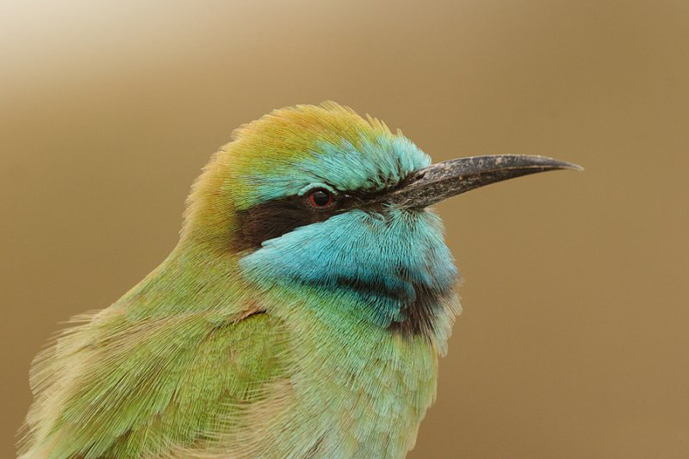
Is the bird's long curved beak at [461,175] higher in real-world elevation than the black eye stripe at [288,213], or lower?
higher

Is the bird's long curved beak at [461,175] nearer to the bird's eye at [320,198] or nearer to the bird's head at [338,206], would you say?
the bird's head at [338,206]

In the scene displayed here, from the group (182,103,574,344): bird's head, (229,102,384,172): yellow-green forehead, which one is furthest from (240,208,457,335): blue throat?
(229,102,384,172): yellow-green forehead

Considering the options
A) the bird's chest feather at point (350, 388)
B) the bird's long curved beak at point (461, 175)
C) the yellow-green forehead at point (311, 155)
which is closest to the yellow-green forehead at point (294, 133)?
the yellow-green forehead at point (311, 155)

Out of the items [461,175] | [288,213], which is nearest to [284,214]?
[288,213]

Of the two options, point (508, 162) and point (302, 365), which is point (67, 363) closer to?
point (302, 365)

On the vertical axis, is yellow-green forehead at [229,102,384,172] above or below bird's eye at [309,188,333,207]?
above

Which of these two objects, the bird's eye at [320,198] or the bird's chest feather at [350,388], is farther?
the bird's eye at [320,198]

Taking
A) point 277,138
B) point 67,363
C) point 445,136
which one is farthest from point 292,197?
point 445,136

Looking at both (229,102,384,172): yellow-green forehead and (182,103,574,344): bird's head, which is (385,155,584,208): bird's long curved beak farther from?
(229,102,384,172): yellow-green forehead
